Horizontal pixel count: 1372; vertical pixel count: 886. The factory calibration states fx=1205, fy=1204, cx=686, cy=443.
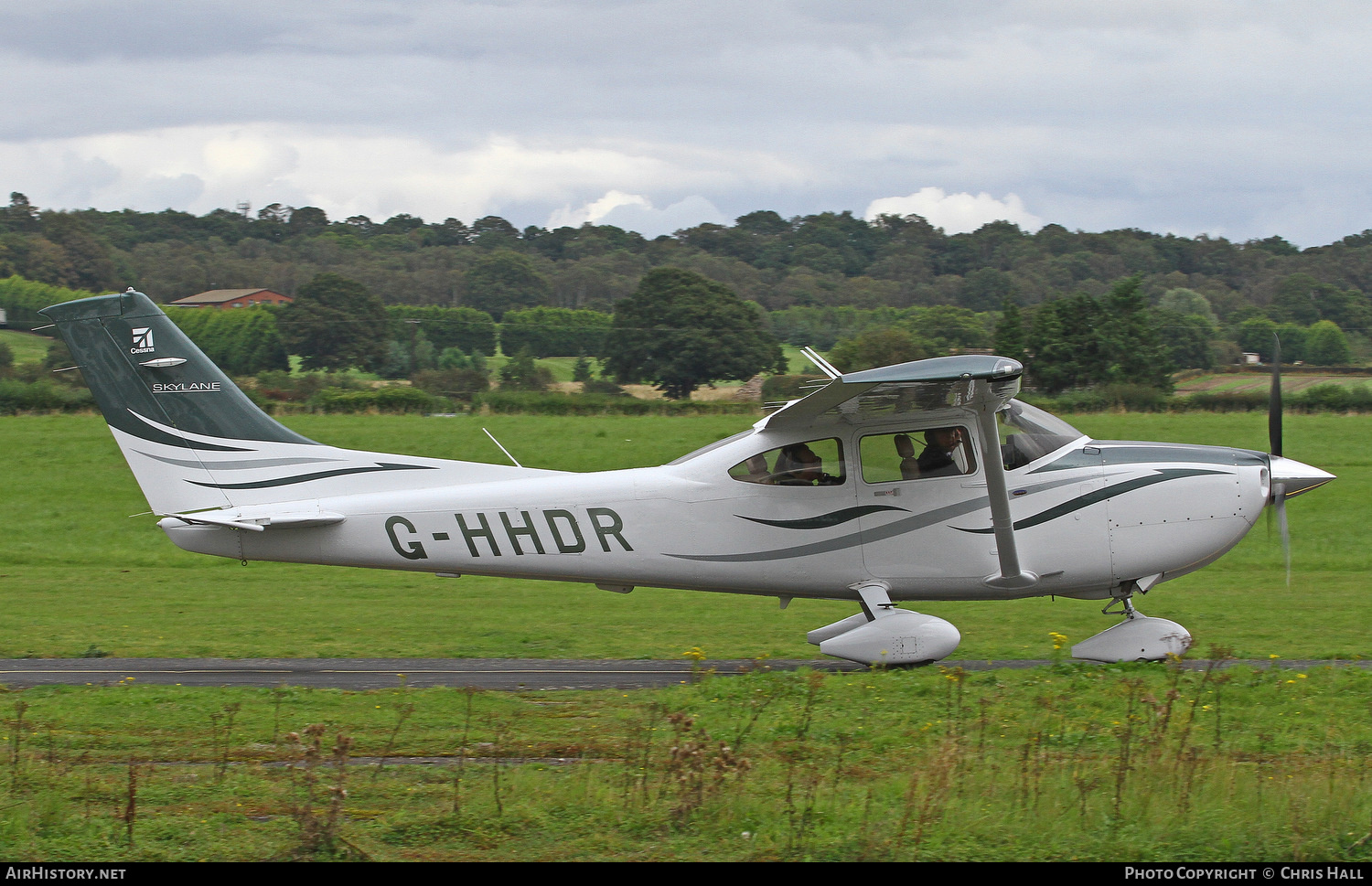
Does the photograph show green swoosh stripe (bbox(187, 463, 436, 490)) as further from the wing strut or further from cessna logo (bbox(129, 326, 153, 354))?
the wing strut

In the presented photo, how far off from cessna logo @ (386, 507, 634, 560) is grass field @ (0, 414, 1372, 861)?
4.76 feet

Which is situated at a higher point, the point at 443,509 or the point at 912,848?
the point at 443,509

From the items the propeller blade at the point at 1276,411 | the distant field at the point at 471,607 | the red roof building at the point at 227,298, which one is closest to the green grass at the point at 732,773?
the propeller blade at the point at 1276,411

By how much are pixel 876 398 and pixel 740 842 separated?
4.88 meters

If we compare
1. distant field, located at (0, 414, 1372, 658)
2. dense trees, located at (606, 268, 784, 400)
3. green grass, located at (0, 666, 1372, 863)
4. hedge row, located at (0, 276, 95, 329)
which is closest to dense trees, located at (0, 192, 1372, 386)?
hedge row, located at (0, 276, 95, 329)

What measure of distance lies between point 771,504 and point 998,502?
194cm

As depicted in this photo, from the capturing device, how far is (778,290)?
90375 mm

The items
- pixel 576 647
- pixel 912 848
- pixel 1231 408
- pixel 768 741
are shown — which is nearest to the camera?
pixel 912 848

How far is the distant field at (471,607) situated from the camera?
1228cm

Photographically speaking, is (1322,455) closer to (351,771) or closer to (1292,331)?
(351,771)

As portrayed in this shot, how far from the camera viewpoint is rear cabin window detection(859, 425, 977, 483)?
10391mm

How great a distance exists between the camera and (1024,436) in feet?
34.5

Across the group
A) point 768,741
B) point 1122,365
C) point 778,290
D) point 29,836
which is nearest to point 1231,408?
point 1122,365

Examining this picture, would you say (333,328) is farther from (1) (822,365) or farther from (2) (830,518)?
(1) (822,365)
